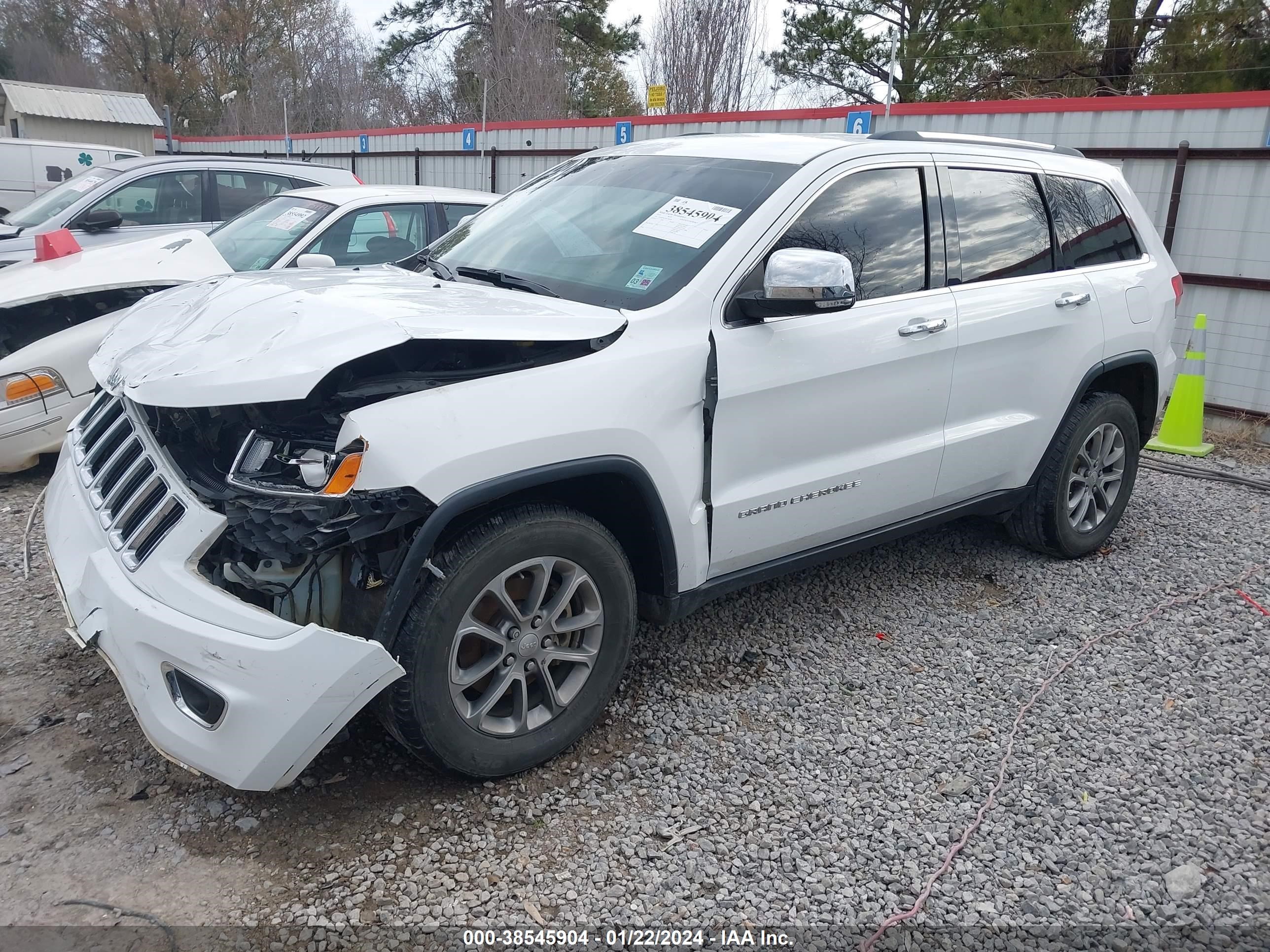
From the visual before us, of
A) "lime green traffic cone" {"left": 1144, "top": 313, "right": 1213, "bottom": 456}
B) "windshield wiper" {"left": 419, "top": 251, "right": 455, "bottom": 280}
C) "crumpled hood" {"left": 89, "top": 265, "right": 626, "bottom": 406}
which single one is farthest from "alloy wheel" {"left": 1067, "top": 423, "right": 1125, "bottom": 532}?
"windshield wiper" {"left": 419, "top": 251, "right": 455, "bottom": 280}

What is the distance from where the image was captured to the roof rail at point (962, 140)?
397 centimetres

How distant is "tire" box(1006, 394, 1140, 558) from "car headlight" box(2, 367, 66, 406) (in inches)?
192

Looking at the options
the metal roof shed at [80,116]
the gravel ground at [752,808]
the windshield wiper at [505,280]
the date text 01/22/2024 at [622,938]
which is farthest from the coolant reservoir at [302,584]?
the metal roof shed at [80,116]

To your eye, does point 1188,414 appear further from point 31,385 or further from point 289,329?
point 31,385

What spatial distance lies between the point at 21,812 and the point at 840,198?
10.6ft

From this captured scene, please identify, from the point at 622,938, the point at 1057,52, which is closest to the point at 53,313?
the point at 622,938

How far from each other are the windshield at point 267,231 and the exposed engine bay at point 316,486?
3.66 m

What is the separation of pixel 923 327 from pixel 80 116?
2793 cm

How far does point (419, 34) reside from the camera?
98.6ft

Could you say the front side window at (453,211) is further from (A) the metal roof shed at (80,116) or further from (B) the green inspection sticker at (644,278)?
(A) the metal roof shed at (80,116)

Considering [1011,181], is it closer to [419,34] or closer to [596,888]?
[596,888]

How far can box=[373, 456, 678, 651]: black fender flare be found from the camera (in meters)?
2.56

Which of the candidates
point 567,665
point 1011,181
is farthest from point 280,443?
point 1011,181

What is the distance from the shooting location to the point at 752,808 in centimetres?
296
